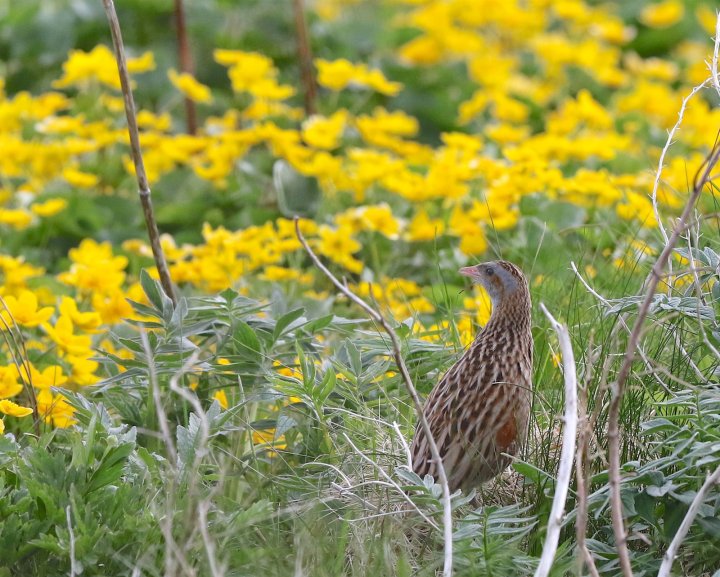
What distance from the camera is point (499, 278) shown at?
332cm

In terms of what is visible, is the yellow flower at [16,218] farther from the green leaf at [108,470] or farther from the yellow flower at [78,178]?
the green leaf at [108,470]

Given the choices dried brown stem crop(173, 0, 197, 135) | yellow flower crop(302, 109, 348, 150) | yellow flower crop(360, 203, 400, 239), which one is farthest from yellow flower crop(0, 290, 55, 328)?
dried brown stem crop(173, 0, 197, 135)

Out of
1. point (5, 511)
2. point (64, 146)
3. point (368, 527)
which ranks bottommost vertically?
point (368, 527)

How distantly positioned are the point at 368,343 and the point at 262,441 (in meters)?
0.40

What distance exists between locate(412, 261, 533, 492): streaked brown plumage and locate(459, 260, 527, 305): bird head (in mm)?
158

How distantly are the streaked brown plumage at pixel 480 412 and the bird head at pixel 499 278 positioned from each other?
158 millimetres

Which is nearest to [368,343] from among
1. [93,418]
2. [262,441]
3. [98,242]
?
[262,441]

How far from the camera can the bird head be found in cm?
328

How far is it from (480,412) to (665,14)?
6.39m

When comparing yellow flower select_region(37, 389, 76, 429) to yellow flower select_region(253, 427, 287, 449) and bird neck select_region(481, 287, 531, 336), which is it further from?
bird neck select_region(481, 287, 531, 336)

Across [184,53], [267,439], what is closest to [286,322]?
[267,439]

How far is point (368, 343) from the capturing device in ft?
11.5

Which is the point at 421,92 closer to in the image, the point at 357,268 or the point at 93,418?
the point at 357,268

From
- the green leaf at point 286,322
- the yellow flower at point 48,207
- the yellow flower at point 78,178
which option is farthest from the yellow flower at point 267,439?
the yellow flower at point 78,178
